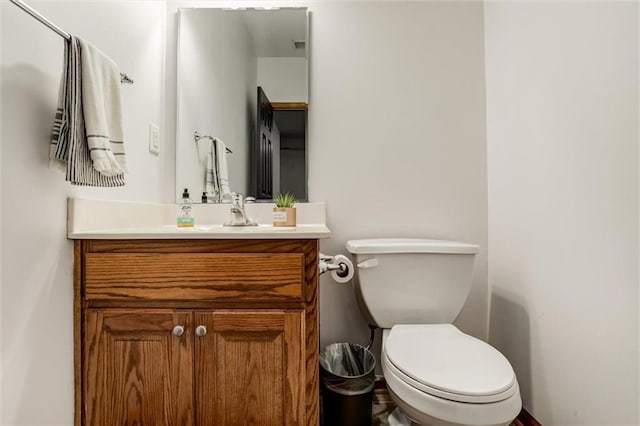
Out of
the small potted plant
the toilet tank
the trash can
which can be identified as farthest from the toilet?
the small potted plant

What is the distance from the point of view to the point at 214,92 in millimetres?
1518

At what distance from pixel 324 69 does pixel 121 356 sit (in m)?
1.39

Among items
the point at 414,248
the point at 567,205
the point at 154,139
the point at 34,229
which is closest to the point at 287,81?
the point at 154,139

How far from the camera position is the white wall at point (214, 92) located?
4.92 ft

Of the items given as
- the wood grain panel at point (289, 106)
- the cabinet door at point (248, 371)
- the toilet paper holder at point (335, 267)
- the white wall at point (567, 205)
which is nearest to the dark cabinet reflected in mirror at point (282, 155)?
the wood grain panel at point (289, 106)

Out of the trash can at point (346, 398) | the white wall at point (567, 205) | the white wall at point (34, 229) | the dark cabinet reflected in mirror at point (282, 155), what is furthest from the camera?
the dark cabinet reflected in mirror at point (282, 155)

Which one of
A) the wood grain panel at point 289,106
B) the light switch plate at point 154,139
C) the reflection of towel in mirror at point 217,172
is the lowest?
the reflection of towel in mirror at point 217,172

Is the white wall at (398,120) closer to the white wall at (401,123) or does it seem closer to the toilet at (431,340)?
the white wall at (401,123)

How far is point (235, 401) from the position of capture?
88 cm

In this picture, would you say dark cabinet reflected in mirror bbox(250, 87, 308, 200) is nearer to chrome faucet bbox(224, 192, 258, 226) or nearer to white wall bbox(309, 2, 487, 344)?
white wall bbox(309, 2, 487, 344)

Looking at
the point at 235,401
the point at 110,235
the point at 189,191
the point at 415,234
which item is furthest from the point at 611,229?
the point at 189,191

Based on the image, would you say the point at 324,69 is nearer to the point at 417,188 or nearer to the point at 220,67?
the point at 220,67

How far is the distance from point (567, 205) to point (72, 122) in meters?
1.47

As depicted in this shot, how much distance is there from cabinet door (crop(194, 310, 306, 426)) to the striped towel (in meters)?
0.50
